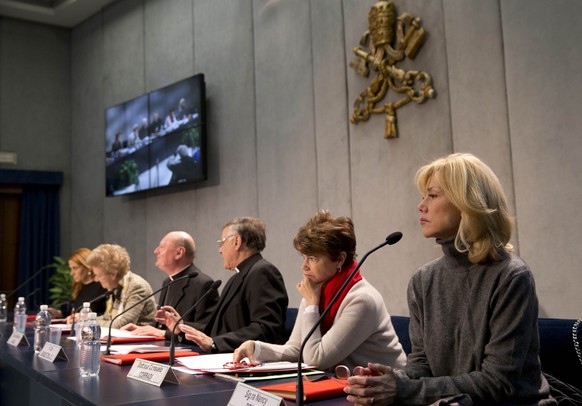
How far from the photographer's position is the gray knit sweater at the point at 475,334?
165cm

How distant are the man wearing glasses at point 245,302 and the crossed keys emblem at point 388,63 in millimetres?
1451

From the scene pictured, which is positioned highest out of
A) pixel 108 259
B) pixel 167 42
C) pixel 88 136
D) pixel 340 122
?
pixel 167 42

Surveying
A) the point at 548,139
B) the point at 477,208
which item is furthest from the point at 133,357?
the point at 548,139

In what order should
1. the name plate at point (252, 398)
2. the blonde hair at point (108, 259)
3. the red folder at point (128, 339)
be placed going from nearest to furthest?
1. the name plate at point (252, 398)
2. the red folder at point (128, 339)
3. the blonde hair at point (108, 259)

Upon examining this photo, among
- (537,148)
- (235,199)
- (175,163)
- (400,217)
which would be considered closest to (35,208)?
(175,163)

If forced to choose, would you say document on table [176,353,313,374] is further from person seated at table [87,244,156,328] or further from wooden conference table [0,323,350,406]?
person seated at table [87,244,156,328]

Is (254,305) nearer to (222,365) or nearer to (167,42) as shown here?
(222,365)

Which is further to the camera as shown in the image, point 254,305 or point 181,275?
point 181,275

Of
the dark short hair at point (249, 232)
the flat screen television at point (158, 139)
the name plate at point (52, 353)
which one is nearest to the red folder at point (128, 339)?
the name plate at point (52, 353)

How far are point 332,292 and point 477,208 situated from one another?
854 millimetres

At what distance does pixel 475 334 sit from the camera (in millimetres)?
1777

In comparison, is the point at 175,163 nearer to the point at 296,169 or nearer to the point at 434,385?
the point at 296,169

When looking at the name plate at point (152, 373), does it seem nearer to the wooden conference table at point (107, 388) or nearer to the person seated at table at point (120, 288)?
the wooden conference table at point (107, 388)

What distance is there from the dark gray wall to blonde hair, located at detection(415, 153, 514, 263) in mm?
1732
